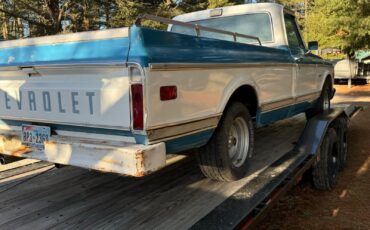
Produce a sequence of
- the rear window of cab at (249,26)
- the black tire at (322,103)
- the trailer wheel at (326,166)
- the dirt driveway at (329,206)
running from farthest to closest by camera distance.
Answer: the black tire at (322,103), the rear window of cab at (249,26), the trailer wheel at (326,166), the dirt driveway at (329,206)

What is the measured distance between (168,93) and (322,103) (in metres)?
4.55

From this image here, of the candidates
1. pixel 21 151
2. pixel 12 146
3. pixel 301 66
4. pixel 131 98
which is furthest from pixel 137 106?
pixel 301 66

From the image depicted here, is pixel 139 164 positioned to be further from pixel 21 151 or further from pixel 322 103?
pixel 322 103

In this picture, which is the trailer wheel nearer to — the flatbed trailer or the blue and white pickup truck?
the flatbed trailer

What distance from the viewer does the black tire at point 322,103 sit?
6626mm

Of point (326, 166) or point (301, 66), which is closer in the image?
point (326, 166)

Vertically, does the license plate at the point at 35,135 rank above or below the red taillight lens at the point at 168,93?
below

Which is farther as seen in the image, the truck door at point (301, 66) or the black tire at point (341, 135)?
the black tire at point (341, 135)

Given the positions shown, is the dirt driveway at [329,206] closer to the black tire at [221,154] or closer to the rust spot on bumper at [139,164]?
the black tire at [221,154]

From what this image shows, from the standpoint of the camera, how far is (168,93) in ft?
9.46

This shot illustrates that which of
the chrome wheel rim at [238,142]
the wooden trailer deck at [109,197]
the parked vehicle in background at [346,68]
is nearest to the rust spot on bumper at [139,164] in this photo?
the wooden trailer deck at [109,197]

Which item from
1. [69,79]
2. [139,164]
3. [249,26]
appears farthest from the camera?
[249,26]

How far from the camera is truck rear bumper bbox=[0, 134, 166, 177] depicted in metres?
2.68

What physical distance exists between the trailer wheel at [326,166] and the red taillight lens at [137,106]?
Answer: 9.12ft
